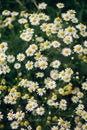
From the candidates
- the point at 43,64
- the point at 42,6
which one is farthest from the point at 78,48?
the point at 42,6

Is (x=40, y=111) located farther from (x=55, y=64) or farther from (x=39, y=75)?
(x=55, y=64)

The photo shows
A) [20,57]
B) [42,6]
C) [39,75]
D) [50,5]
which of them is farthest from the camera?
[50,5]

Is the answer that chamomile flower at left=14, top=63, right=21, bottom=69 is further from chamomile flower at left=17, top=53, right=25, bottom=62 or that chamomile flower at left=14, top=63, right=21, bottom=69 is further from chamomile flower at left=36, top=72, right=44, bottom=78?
chamomile flower at left=36, top=72, right=44, bottom=78

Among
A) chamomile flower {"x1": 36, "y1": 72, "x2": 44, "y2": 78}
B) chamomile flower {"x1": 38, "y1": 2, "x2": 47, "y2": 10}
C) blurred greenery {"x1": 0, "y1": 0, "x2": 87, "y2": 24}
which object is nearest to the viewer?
chamomile flower {"x1": 36, "y1": 72, "x2": 44, "y2": 78}

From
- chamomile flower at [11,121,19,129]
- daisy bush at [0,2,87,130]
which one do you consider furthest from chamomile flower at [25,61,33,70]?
chamomile flower at [11,121,19,129]

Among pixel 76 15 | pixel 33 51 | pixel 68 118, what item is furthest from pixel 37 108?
pixel 76 15

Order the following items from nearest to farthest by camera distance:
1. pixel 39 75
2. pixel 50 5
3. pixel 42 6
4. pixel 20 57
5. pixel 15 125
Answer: pixel 15 125 < pixel 39 75 < pixel 20 57 < pixel 42 6 < pixel 50 5

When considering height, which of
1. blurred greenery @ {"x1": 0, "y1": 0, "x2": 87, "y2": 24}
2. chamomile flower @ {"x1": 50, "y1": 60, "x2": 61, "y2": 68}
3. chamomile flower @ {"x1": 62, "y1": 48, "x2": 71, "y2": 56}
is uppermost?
blurred greenery @ {"x1": 0, "y1": 0, "x2": 87, "y2": 24}

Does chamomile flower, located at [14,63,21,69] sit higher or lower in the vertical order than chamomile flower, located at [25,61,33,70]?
higher
